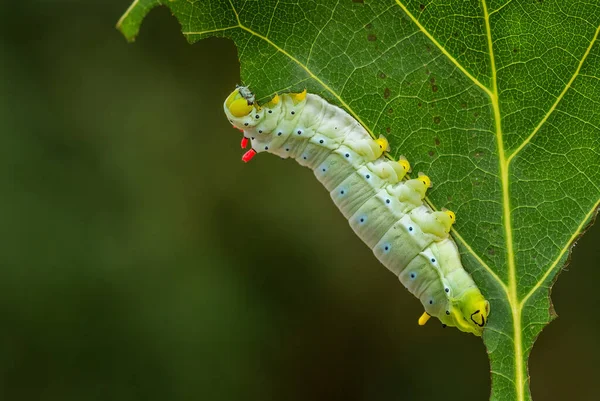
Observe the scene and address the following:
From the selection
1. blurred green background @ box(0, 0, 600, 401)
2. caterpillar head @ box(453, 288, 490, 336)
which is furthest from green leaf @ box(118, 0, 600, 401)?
blurred green background @ box(0, 0, 600, 401)

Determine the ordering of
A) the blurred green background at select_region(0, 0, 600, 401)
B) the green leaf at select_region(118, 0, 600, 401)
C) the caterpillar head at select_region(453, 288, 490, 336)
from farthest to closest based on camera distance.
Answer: the blurred green background at select_region(0, 0, 600, 401) → the caterpillar head at select_region(453, 288, 490, 336) → the green leaf at select_region(118, 0, 600, 401)

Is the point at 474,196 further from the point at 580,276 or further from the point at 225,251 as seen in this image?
the point at 225,251

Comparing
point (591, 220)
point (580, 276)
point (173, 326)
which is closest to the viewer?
point (591, 220)

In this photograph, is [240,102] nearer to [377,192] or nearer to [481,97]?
[377,192]

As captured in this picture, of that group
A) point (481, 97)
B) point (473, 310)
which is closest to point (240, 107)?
point (481, 97)

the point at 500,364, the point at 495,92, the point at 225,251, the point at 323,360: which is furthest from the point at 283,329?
the point at 495,92

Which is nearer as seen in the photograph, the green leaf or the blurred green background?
the green leaf

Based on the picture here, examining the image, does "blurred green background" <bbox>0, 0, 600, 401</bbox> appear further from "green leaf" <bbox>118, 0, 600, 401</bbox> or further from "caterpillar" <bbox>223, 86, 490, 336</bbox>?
"green leaf" <bbox>118, 0, 600, 401</bbox>
